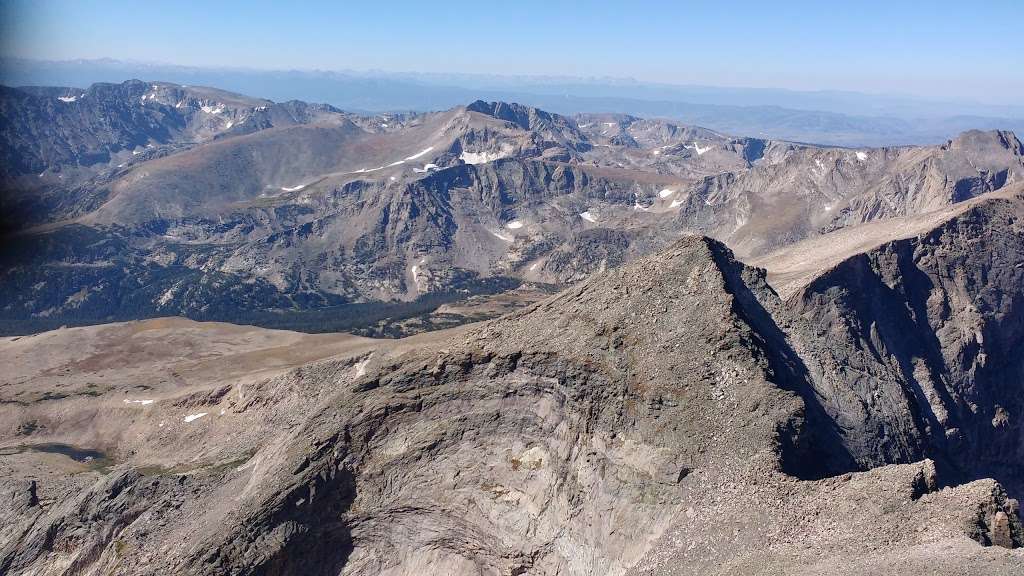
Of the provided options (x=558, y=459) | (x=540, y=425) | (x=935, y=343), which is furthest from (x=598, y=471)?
(x=935, y=343)

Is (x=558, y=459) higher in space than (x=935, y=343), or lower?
higher

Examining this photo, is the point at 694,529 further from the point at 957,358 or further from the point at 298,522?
the point at 957,358

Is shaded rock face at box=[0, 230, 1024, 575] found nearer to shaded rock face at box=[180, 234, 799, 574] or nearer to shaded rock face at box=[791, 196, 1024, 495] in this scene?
shaded rock face at box=[180, 234, 799, 574]

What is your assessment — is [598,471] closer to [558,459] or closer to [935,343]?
[558,459]

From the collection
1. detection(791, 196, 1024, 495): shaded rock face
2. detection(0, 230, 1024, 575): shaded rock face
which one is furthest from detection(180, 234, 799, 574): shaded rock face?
detection(791, 196, 1024, 495): shaded rock face

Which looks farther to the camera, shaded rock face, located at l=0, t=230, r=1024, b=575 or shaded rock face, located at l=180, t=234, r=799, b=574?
shaded rock face, located at l=180, t=234, r=799, b=574

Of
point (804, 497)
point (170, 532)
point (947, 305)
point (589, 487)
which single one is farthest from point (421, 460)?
point (947, 305)
